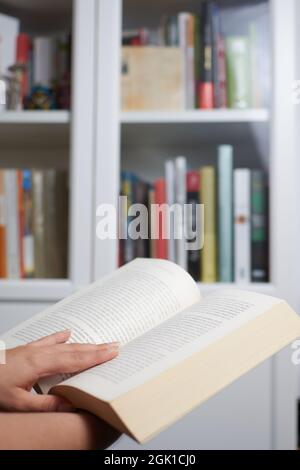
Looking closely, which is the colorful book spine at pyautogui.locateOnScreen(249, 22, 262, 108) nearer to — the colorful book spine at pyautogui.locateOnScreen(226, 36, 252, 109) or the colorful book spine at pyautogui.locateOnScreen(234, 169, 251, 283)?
the colorful book spine at pyautogui.locateOnScreen(226, 36, 252, 109)

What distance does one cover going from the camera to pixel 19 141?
142 cm

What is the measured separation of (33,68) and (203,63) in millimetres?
435

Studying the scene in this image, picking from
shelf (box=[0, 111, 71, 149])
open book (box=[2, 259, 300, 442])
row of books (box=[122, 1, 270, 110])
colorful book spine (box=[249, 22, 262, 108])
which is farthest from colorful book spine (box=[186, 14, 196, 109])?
open book (box=[2, 259, 300, 442])

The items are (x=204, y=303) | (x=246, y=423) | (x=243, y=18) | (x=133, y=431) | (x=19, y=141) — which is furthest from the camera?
(x=19, y=141)

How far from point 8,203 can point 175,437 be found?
657 millimetres

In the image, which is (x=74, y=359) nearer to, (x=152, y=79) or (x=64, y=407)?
(x=64, y=407)

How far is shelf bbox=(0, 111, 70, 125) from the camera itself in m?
1.24

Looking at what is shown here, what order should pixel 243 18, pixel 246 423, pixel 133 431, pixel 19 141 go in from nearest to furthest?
1. pixel 133 431
2. pixel 246 423
3. pixel 243 18
4. pixel 19 141

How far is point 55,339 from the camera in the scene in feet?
1.76

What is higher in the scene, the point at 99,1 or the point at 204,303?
the point at 99,1

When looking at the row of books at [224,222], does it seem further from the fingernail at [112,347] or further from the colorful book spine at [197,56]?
the fingernail at [112,347]

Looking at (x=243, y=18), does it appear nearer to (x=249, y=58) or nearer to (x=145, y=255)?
(x=249, y=58)

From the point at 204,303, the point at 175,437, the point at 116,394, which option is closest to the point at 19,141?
the point at 175,437

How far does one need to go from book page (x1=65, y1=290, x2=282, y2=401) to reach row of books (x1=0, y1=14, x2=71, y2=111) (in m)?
0.88
